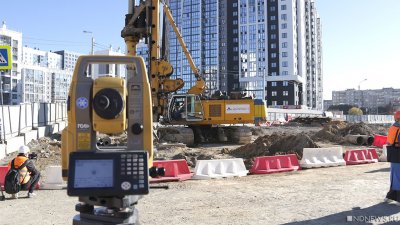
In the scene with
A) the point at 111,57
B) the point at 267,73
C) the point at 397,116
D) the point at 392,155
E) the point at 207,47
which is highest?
the point at 207,47

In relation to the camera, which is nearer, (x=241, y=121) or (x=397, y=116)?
(x=397, y=116)

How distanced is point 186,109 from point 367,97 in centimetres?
17481

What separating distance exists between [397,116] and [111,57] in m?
5.79

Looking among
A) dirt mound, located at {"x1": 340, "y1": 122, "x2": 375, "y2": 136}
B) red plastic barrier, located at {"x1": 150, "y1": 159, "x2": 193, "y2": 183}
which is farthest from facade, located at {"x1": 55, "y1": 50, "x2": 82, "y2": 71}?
red plastic barrier, located at {"x1": 150, "y1": 159, "x2": 193, "y2": 183}

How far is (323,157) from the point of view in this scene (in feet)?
43.3

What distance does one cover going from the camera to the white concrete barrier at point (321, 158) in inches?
503

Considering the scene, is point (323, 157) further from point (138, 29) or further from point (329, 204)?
point (138, 29)

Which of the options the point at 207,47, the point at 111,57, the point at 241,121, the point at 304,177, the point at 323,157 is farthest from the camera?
the point at 207,47

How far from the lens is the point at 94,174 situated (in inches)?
120

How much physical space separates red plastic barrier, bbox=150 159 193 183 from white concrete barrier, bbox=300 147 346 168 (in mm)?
4002

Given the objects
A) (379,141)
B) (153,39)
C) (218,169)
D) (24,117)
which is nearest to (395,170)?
(218,169)

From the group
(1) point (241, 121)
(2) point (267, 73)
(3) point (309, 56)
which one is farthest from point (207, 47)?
(1) point (241, 121)

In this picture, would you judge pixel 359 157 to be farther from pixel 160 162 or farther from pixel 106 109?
pixel 106 109

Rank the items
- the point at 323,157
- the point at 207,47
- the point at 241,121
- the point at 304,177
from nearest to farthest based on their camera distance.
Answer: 1. the point at 304,177
2. the point at 323,157
3. the point at 241,121
4. the point at 207,47
